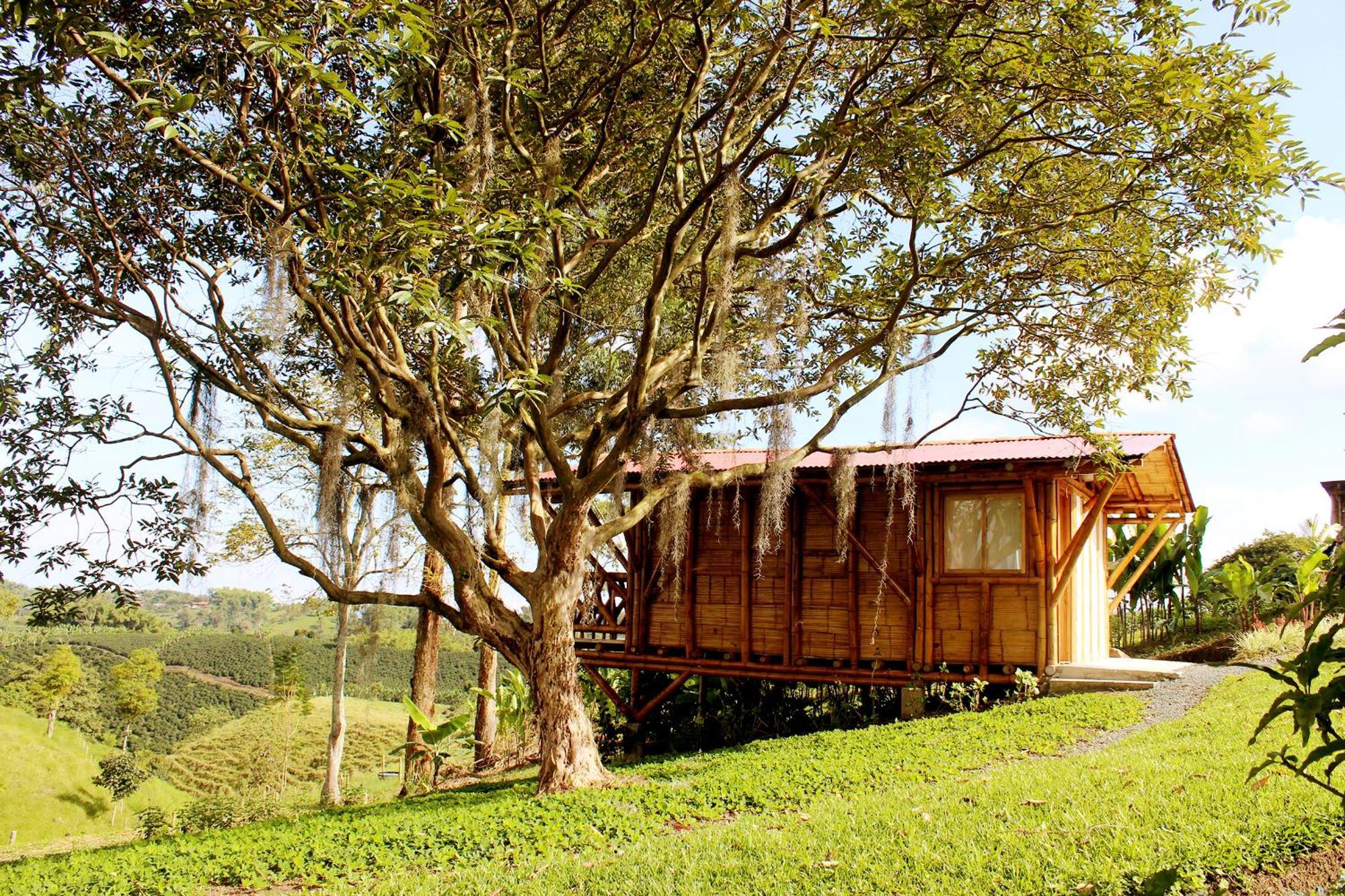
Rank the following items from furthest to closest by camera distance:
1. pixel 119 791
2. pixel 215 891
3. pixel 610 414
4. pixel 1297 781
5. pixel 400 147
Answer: pixel 119 791
pixel 610 414
pixel 400 147
pixel 215 891
pixel 1297 781

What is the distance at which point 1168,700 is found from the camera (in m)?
10.7

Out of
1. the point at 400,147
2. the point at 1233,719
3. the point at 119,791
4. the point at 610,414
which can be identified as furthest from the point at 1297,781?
the point at 119,791

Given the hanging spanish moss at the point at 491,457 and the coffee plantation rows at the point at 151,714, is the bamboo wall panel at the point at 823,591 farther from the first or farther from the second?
the coffee plantation rows at the point at 151,714

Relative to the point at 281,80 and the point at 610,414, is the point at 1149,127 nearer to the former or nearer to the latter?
the point at 610,414

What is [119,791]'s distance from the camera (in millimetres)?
27281

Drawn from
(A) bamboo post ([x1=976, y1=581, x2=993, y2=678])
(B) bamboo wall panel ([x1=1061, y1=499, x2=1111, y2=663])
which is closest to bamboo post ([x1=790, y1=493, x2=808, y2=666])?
(A) bamboo post ([x1=976, y1=581, x2=993, y2=678])

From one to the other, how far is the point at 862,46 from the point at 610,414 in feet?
13.9

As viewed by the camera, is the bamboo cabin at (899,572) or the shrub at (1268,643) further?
the shrub at (1268,643)

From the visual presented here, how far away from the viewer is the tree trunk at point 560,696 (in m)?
8.40

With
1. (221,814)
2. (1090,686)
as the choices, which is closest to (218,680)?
(221,814)

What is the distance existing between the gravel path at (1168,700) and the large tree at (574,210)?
3.22 m

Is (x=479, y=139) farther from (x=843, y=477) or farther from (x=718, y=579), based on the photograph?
(x=718, y=579)

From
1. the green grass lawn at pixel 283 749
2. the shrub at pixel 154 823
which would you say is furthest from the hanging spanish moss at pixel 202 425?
the green grass lawn at pixel 283 749

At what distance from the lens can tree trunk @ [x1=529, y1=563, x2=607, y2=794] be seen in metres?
8.40
